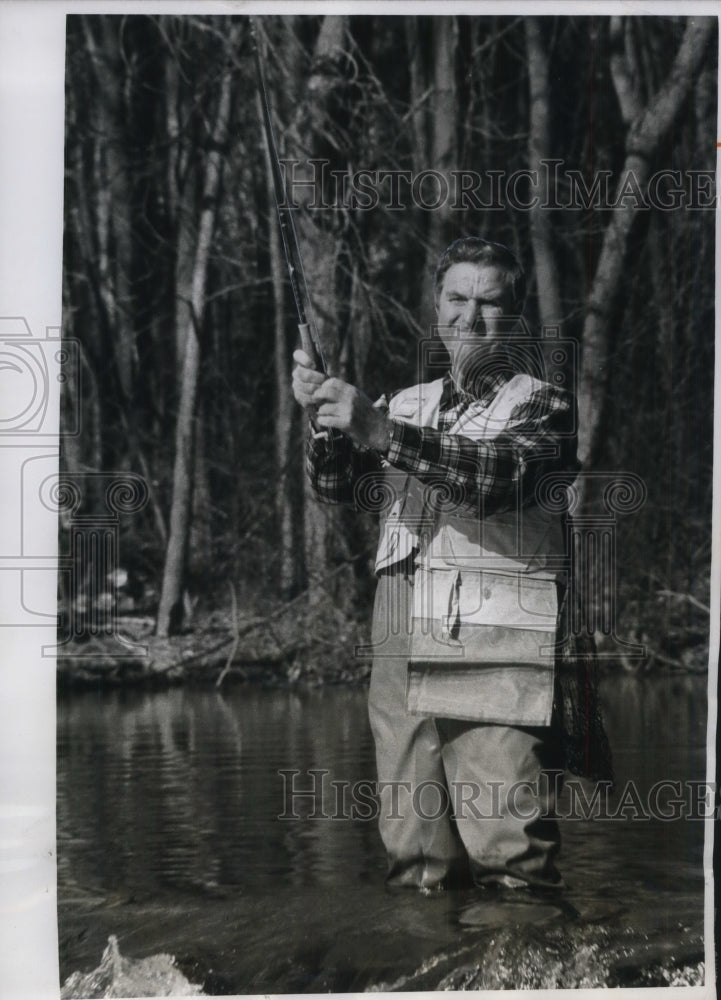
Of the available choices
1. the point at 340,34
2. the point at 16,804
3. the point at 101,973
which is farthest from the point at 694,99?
the point at 101,973

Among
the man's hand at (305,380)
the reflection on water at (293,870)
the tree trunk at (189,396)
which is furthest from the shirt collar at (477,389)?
the reflection on water at (293,870)

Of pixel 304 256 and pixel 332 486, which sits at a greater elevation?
pixel 304 256

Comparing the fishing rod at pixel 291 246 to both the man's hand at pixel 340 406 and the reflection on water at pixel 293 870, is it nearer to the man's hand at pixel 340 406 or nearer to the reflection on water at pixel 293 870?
the man's hand at pixel 340 406

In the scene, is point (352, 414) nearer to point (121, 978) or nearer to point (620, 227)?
point (620, 227)

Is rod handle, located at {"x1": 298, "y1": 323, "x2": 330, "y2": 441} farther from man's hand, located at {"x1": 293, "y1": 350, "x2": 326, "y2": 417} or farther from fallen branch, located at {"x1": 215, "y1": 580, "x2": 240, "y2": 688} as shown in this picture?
fallen branch, located at {"x1": 215, "y1": 580, "x2": 240, "y2": 688}

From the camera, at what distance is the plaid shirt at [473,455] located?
325 cm

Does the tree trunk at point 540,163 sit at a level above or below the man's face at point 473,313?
above

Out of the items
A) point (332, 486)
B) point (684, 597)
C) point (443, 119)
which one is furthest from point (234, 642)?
point (443, 119)

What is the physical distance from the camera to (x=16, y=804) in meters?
3.30

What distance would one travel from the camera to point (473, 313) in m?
3.32

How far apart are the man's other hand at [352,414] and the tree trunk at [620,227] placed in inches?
22.3

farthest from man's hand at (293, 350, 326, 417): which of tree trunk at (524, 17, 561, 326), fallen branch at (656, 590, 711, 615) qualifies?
fallen branch at (656, 590, 711, 615)

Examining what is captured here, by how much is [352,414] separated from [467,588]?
1.86ft

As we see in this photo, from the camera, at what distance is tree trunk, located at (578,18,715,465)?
336 centimetres
